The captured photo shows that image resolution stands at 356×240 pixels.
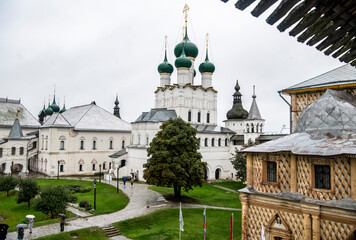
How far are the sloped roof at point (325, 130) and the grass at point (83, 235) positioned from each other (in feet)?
36.7

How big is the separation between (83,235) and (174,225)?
6092mm

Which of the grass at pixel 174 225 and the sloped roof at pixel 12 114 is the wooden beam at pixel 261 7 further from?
the sloped roof at pixel 12 114

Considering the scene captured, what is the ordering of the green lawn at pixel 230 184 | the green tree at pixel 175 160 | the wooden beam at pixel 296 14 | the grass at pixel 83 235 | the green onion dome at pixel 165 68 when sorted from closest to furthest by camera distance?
the wooden beam at pixel 296 14 → the grass at pixel 83 235 → the green tree at pixel 175 160 → the green lawn at pixel 230 184 → the green onion dome at pixel 165 68

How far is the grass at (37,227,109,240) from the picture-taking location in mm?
17577

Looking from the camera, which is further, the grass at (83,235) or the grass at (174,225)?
the grass at (174,225)

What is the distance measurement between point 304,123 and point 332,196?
12.9 ft

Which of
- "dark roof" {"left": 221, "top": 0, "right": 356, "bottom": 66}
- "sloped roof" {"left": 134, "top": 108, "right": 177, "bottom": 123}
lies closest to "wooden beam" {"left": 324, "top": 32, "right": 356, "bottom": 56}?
"dark roof" {"left": 221, "top": 0, "right": 356, "bottom": 66}

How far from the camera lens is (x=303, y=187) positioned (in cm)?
1212

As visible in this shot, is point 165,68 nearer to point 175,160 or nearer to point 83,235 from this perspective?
point 175,160

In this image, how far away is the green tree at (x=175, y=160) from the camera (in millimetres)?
26797

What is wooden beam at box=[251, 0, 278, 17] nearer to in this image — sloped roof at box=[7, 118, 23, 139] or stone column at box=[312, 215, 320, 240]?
stone column at box=[312, 215, 320, 240]

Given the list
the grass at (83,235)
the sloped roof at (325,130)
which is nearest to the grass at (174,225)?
the grass at (83,235)

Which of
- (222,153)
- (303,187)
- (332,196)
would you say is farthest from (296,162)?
(222,153)

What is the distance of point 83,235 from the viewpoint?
60.7ft
